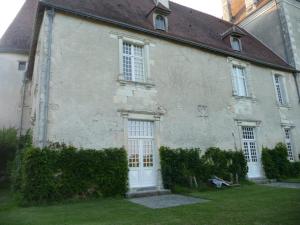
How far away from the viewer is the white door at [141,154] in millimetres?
9234

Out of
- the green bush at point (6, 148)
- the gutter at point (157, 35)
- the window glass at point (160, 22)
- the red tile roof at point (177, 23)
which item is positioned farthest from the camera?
the green bush at point (6, 148)

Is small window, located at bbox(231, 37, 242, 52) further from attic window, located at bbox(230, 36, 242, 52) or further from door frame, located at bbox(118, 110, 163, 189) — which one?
door frame, located at bbox(118, 110, 163, 189)

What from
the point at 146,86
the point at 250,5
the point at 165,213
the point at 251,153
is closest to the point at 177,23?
the point at 146,86

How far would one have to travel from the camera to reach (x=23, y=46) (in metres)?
16.1

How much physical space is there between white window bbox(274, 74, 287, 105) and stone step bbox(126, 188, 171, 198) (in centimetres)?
930

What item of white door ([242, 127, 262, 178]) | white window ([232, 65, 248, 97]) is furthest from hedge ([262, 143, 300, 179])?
white window ([232, 65, 248, 97])

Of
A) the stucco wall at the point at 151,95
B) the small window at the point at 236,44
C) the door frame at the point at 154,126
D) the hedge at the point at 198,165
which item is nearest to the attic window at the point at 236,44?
the small window at the point at 236,44

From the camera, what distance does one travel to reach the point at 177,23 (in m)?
13.2

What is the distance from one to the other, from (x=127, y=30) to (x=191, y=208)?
6.98 metres

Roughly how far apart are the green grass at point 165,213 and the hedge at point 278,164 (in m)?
5.54

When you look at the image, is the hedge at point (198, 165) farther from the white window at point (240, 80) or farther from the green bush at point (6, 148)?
the green bush at point (6, 148)

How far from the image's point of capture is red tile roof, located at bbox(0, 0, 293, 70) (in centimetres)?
992

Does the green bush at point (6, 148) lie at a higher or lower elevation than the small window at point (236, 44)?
lower

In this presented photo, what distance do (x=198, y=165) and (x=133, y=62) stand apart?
460 centimetres
